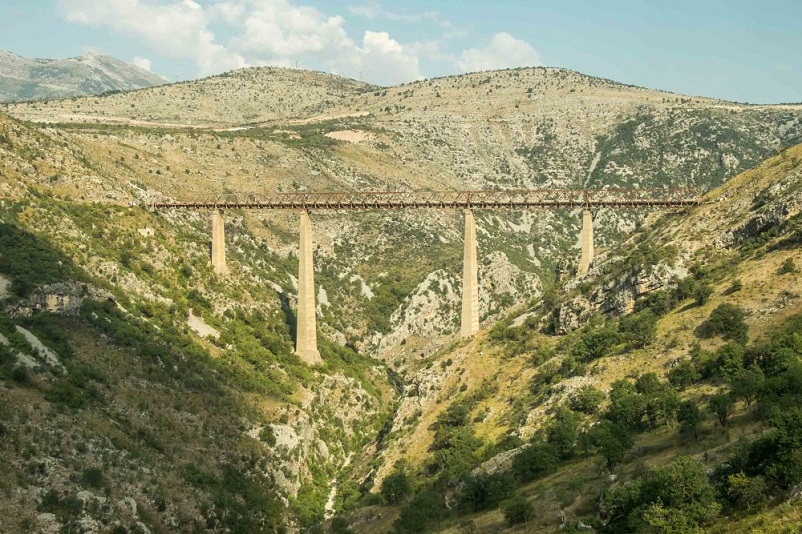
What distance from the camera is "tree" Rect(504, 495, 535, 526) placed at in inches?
1471

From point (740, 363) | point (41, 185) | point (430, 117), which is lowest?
point (740, 363)

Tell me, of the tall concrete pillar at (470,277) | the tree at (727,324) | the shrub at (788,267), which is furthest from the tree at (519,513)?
the tall concrete pillar at (470,277)

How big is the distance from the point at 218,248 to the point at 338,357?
61.1 feet

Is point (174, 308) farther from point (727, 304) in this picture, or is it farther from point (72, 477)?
point (727, 304)

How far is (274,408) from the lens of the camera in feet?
213

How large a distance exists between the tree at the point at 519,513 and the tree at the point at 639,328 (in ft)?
69.5

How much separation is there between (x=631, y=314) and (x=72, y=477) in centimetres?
4422

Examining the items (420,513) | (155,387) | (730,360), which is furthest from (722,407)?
(155,387)

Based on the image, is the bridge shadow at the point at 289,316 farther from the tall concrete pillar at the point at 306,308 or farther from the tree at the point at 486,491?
the tree at the point at 486,491

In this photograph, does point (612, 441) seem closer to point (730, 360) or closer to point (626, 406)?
point (626, 406)

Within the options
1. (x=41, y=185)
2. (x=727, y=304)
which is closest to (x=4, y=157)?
(x=41, y=185)

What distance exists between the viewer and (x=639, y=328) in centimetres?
5591

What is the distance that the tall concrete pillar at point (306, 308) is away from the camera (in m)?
77.8

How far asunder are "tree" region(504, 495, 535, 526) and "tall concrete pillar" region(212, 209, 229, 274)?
5366 cm
